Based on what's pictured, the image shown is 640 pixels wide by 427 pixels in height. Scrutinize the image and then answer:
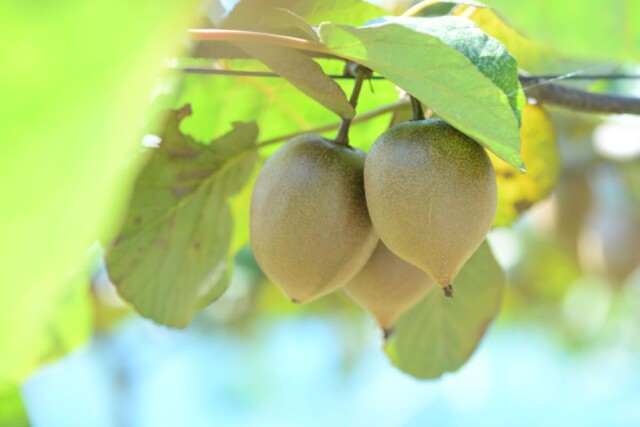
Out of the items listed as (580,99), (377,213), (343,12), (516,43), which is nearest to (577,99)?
(580,99)

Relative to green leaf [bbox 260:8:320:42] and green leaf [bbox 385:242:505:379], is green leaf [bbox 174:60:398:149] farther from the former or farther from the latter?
green leaf [bbox 260:8:320:42]

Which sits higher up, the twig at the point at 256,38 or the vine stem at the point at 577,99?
the twig at the point at 256,38

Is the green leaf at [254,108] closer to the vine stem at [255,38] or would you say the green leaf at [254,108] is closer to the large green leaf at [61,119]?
the vine stem at [255,38]

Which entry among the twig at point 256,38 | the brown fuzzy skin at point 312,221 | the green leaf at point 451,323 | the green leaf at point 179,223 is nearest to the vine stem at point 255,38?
the twig at point 256,38

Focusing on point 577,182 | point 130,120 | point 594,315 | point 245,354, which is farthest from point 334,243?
point 245,354

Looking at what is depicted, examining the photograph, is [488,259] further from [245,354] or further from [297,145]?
[245,354]

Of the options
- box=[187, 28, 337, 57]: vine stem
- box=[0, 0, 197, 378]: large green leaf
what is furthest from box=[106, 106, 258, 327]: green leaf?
box=[0, 0, 197, 378]: large green leaf

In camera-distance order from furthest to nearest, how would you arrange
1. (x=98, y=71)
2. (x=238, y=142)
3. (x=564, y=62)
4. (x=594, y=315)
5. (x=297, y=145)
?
(x=594, y=315) → (x=564, y=62) → (x=238, y=142) → (x=297, y=145) → (x=98, y=71)
